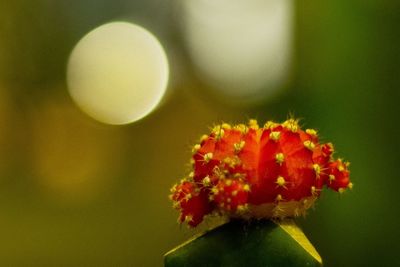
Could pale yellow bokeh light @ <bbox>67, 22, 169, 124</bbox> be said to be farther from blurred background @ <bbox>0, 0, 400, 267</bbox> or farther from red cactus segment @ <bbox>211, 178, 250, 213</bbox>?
red cactus segment @ <bbox>211, 178, 250, 213</bbox>

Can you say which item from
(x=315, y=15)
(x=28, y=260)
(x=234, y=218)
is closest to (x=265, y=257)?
(x=234, y=218)

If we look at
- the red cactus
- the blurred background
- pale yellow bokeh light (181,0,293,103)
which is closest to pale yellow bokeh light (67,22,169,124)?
the blurred background

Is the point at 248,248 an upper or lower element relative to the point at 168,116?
lower

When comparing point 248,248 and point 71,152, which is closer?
point 248,248

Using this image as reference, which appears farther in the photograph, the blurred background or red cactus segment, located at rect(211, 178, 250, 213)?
the blurred background

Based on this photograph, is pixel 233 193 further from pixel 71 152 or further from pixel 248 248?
pixel 71 152

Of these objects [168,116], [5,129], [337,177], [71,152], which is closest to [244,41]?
[168,116]

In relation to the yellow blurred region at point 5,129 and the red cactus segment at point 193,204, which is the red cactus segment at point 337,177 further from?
the yellow blurred region at point 5,129
